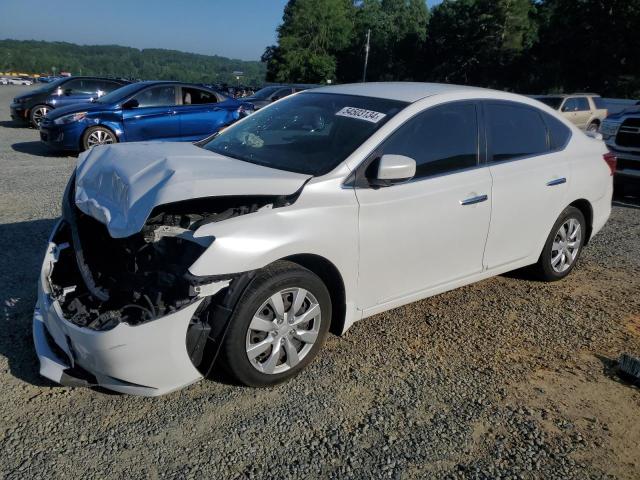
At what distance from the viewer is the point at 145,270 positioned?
290 centimetres

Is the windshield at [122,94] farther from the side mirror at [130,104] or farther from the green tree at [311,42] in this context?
the green tree at [311,42]

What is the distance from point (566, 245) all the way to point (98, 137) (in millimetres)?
8931

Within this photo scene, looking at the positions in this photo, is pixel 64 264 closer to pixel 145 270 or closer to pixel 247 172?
pixel 145 270

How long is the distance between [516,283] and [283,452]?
3.10 meters

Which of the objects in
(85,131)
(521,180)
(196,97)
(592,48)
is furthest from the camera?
(592,48)

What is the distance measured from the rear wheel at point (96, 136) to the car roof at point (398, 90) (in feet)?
24.4

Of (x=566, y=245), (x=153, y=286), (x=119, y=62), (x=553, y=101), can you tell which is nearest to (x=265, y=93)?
(x=553, y=101)

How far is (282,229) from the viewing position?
2.90 meters

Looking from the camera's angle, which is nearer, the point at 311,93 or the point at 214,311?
the point at 214,311

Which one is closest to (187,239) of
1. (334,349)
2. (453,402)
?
(334,349)

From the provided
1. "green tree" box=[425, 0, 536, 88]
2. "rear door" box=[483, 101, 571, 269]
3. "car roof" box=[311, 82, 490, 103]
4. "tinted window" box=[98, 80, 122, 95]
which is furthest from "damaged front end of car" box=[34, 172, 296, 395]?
"green tree" box=[425, 0, 536, 88]

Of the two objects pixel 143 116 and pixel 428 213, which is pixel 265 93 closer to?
pixel 143 116

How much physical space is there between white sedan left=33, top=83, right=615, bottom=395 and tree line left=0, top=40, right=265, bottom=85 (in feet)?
257

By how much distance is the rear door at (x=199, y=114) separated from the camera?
10.9 m
